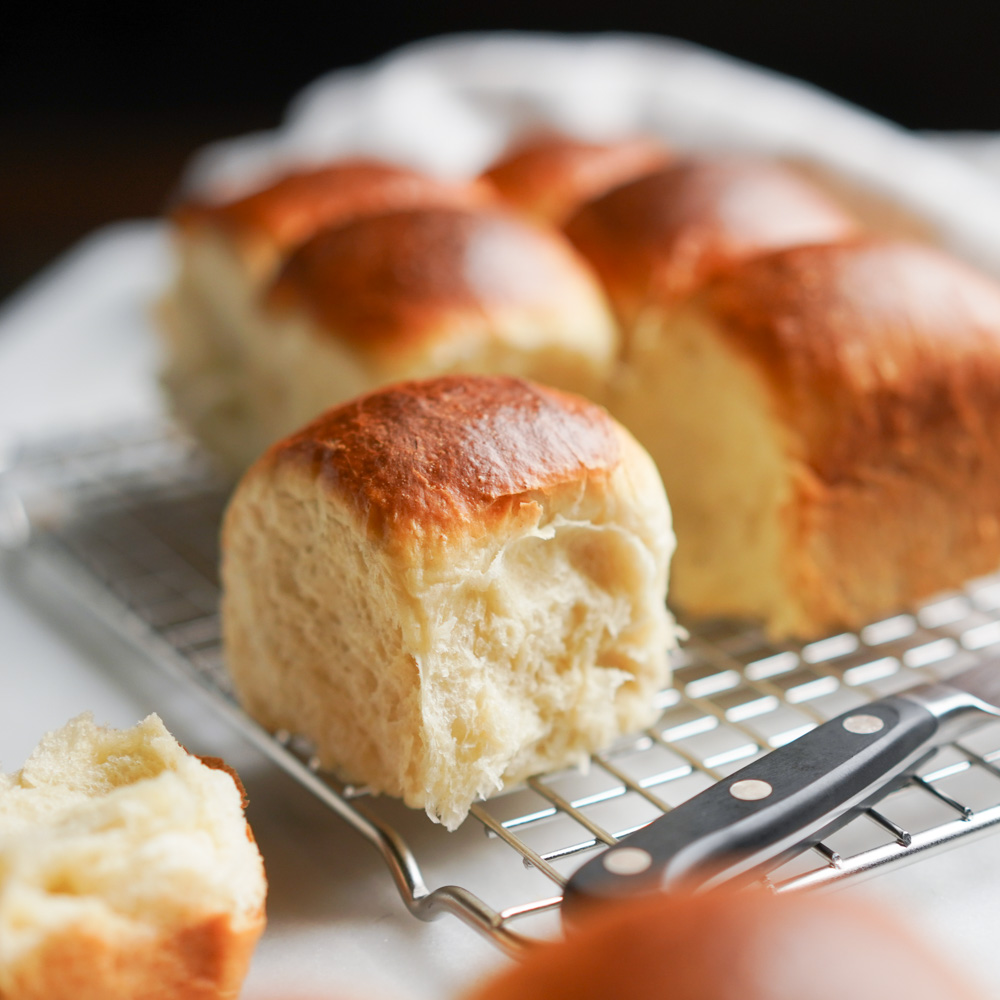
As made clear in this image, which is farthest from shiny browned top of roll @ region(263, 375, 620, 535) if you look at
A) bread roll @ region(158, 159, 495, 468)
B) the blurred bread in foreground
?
bread roll @ region(158, 159, 495, 468)

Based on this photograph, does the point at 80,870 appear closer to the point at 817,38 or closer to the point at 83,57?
the point at 817,38

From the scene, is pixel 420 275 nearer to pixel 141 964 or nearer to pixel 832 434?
pixel 832 434

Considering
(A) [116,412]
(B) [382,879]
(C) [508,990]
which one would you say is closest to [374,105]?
(A) [116,412]

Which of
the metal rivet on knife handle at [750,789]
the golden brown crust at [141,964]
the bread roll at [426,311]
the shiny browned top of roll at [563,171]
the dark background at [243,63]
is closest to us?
the golden brown crust at [141,964]

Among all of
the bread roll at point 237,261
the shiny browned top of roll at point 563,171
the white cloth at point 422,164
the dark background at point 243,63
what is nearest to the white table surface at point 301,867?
the white cloth at point 422,164

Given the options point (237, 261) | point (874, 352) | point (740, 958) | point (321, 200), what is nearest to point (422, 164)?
point (321, 200)

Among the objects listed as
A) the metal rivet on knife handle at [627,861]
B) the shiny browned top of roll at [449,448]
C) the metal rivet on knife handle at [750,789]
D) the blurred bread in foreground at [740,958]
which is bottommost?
the metal rivet on knife handle at [750,789]

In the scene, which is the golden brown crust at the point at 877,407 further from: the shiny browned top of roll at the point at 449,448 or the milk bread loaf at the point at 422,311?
the shiny browned top of roll at the point at 449,448
